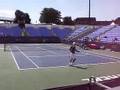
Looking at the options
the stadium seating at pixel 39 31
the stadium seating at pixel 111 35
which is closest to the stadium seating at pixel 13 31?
the stadium seating at pixel 39 31

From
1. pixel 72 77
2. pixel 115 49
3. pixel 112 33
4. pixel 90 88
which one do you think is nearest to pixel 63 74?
pixel 72 77

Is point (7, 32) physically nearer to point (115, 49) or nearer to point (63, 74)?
point (115, 49)

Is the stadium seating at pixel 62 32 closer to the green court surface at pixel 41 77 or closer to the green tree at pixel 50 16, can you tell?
the green tree at pixel 50 16

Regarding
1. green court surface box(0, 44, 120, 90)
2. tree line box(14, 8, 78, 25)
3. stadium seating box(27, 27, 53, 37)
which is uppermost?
tree line box(14, 8, 78, 25)

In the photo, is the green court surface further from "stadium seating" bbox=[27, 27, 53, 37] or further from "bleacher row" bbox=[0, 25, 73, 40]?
"stadium seating" bbox=[27, 27, 53, 37]

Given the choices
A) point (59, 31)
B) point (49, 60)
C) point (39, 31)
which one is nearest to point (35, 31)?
point (39, 31)

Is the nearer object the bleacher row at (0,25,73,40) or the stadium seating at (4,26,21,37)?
the stadium seating at (4,26,21,37)

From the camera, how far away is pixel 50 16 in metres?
97.8

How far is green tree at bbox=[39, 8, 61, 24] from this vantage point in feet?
318

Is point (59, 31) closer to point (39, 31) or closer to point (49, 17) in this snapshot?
point (39, 31)

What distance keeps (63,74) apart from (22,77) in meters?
2.57

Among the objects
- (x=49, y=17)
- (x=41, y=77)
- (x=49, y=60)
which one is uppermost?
(x=49, y=17)

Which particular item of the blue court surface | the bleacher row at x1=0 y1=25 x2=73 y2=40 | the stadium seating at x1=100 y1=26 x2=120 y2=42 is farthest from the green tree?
the blue court surface

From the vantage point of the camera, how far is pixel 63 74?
15711 mm
